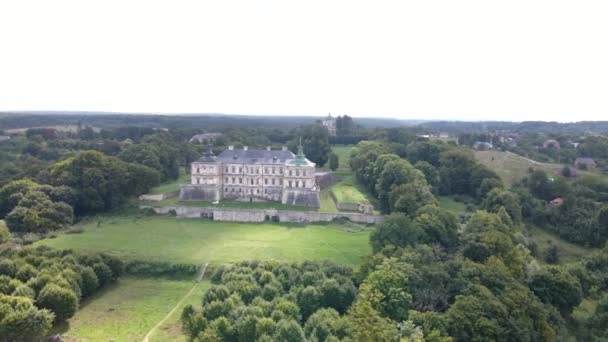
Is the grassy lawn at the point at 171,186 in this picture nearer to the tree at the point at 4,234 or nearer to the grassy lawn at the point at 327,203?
the tree at the point at 4,234

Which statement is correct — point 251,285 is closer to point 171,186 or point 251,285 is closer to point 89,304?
point 89,304

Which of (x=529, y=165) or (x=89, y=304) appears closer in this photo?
(x=89, y=304)

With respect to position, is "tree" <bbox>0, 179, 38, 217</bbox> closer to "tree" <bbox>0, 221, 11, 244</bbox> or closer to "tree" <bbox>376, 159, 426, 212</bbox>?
"tree" <bbox>0, 221, 11, 244</bbox>

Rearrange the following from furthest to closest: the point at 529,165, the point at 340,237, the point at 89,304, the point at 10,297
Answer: the point at 529,165
the point at 340,237
the point at 89,304
the point at 10,297

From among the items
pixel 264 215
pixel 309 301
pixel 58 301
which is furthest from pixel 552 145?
pixel 58 301

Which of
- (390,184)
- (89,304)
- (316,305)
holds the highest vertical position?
(390,184)

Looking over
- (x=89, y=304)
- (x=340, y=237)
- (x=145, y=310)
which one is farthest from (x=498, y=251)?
(x=89, y=304)

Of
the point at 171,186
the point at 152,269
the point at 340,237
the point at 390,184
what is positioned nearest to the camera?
the point at 152,269

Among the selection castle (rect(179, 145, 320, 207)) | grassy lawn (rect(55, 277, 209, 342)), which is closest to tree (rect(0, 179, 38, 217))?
castle (rect(179, 145, 320, 207))
